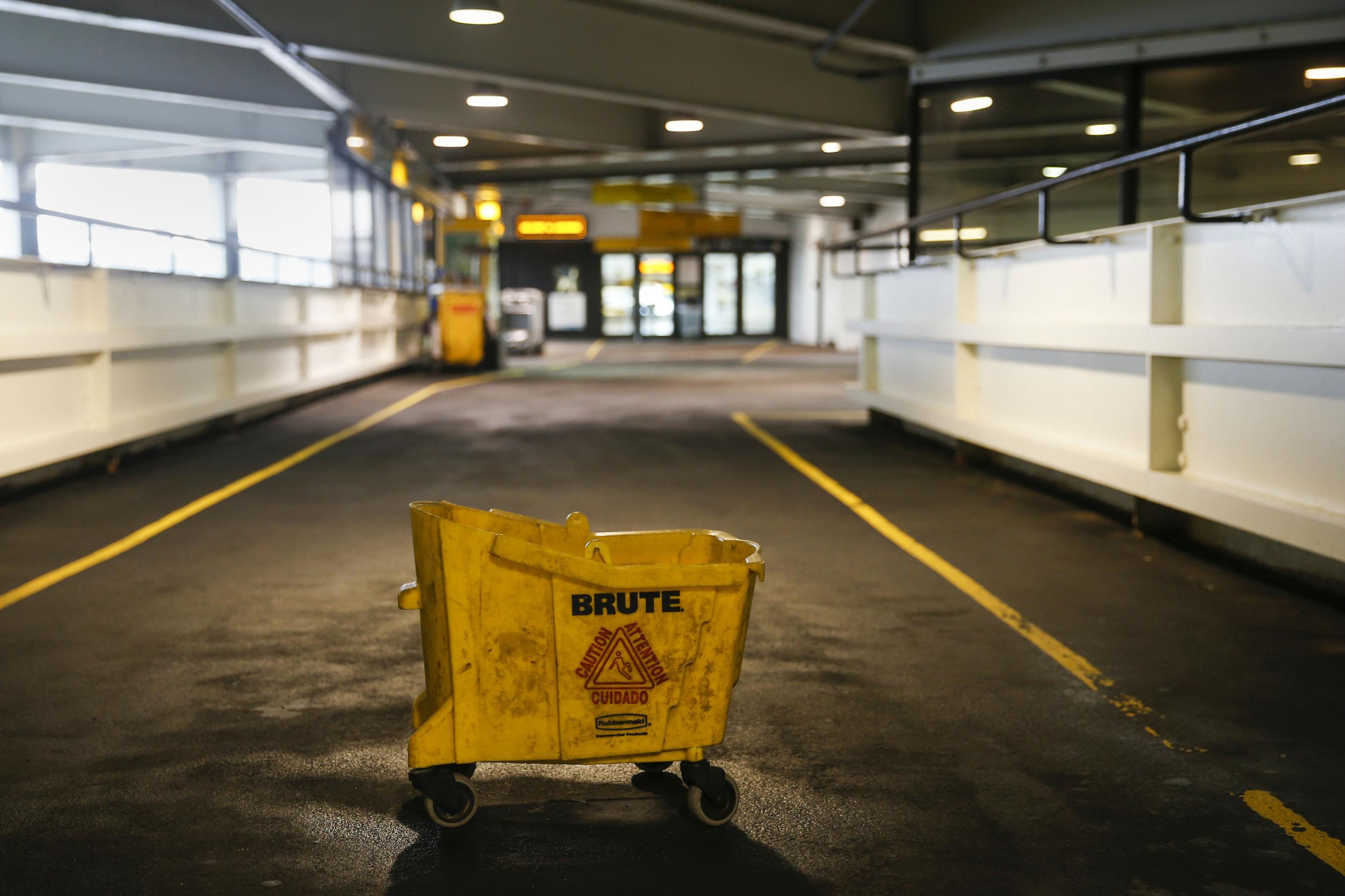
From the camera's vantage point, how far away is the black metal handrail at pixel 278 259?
387 inches

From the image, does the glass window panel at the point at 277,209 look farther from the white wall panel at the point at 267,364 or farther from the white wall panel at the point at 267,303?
the white wall panel at the point at 267,364

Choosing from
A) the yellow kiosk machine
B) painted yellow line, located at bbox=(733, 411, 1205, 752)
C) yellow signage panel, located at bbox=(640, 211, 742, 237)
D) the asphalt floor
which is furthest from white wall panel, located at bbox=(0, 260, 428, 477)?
yellow signage panel, located at bbox=(640, 211, 742, 237)

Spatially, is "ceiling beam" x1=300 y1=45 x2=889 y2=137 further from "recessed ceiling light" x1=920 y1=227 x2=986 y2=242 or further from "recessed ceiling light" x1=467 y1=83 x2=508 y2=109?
"recessed ceiling light" x1=920 y1=227 x2=986 y2=242

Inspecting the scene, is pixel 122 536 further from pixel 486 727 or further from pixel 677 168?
pixel 677 168

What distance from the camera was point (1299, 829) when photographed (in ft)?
11.8

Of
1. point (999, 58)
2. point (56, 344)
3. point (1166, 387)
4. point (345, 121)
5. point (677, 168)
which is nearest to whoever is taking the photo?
point (1166, 387)

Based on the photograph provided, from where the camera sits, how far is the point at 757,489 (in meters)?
10.2

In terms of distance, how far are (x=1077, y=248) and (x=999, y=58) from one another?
22.9ft

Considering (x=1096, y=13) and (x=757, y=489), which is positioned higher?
(x=1096, y=13)

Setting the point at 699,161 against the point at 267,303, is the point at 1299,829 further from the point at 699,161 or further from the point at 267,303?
the point at 699,161

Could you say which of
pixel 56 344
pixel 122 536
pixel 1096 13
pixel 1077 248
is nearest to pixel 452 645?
pixel 122 536

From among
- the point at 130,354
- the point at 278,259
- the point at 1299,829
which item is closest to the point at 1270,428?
the point at 1299,829

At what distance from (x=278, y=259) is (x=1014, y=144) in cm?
1046

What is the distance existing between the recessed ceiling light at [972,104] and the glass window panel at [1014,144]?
0.4 inches
